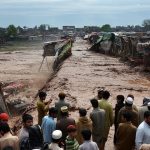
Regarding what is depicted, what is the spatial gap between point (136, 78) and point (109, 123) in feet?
38.6

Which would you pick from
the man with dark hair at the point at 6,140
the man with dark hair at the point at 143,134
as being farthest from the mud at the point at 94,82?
the man with dark hair at the point at 6,140

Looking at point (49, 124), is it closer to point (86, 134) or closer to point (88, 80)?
point (86, 134)

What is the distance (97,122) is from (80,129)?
26.9 inches

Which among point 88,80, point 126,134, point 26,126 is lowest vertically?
point 88,80

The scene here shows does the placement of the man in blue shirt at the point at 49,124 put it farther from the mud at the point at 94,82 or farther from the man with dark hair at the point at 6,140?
the mud at the point at 94,82

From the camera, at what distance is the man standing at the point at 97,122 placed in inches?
371

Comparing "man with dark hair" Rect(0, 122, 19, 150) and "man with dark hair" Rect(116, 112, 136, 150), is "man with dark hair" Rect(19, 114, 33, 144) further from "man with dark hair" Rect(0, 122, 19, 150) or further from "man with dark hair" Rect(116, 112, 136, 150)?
"man with dark hair" Rect(116, 112, 136, 150)

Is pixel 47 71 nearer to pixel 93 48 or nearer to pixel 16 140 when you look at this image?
pixel 93 48

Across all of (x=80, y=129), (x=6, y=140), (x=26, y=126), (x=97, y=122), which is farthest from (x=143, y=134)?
(x=6, y=140)

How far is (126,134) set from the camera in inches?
345

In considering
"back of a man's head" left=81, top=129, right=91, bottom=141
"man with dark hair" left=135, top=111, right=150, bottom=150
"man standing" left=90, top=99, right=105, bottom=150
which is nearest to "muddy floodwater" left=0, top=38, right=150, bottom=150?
"man standing" left=90, top=99, right=105, bottom=150

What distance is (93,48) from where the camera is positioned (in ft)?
131

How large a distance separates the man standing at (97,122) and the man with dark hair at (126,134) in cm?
69

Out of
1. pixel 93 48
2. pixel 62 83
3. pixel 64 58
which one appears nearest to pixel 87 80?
pixel 62 83
